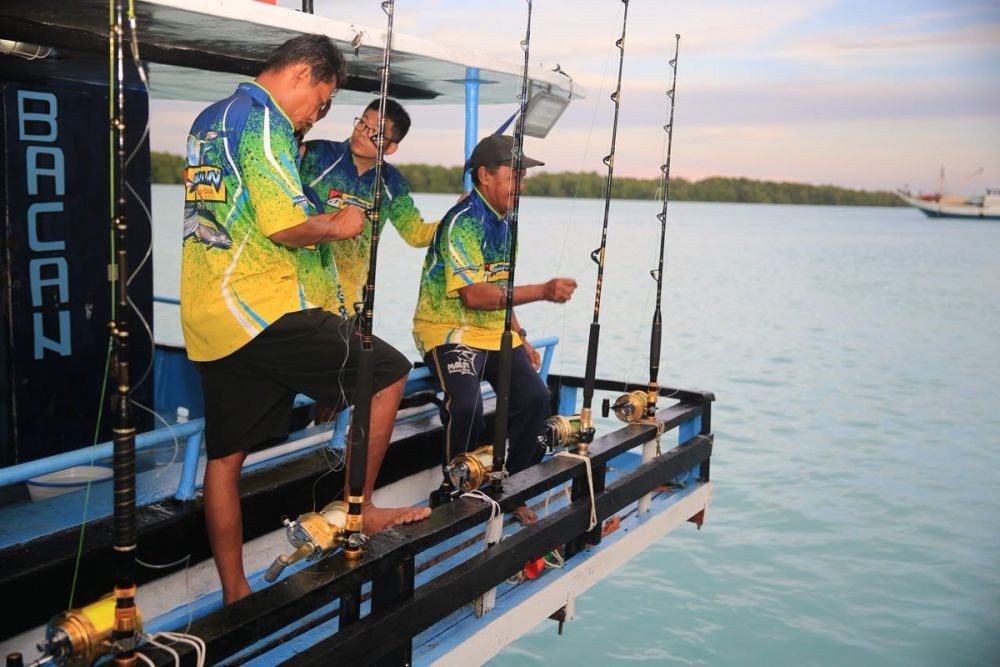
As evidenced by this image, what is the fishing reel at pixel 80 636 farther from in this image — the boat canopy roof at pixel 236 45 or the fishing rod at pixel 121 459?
the boat canopy roof at pixel 236 45

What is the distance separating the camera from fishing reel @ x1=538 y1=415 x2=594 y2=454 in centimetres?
394

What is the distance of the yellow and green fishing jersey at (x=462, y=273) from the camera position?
4152mm

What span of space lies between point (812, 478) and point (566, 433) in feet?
25.5

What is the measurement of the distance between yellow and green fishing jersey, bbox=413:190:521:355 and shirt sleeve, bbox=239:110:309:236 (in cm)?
151

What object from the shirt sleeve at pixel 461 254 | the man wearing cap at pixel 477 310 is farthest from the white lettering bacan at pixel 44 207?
the shirt sleeve at pixel 461 254

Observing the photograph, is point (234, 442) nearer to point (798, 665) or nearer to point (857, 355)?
point (798, 665)

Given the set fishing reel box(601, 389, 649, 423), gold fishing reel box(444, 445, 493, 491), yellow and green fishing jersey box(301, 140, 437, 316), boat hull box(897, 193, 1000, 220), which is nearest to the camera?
gold fishing reel box(444, 445, 493, 491)

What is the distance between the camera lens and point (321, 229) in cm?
271

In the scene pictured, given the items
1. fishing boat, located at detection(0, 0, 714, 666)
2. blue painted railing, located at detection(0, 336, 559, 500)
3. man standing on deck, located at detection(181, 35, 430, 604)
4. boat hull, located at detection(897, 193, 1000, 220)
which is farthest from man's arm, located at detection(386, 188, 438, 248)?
boat hull, located at detection(897, 193, 1000, 220)

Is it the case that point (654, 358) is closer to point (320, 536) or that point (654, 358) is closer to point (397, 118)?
point (397, 118)

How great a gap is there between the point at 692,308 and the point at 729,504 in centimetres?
1570

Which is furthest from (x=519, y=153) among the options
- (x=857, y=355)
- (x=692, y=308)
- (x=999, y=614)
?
(x=692, y=308)

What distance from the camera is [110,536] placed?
10.0 ft

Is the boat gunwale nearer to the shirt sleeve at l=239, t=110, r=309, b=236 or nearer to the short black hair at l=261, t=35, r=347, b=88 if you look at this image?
the shirt sleeve at l=239, t=110, r=309, b=236
